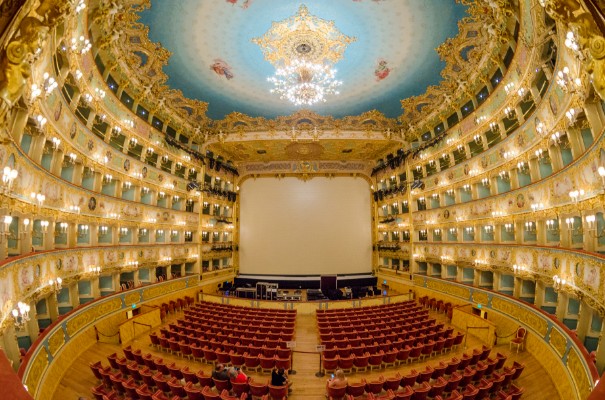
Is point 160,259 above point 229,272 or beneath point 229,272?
above

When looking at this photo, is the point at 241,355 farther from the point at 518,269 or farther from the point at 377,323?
the point at 518,269

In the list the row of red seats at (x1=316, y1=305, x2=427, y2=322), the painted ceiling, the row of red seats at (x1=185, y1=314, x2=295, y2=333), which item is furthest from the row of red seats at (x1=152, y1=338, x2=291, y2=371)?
the painted ceiling

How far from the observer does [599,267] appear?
8.59 m

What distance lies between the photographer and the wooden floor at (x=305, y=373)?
10.1 metres

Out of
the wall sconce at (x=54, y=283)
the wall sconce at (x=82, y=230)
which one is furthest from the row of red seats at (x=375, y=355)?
the wall sconce at (x=82, y=230)

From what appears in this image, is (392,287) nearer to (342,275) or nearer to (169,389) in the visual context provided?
(342,275)

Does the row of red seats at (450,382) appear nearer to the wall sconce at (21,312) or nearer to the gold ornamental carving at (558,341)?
the gold ornamental carving at (558,341)

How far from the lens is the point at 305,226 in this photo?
31484mm

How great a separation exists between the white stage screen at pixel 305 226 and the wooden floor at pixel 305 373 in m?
15.6

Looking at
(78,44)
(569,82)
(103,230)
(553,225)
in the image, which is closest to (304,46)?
(78,44)

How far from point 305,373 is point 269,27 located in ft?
51.5

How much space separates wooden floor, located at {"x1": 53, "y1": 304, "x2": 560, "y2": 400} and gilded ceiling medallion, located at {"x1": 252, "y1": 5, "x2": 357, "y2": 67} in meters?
14.6

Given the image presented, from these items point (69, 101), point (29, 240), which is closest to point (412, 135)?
point (69, 101)

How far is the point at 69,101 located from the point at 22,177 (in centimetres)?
616
